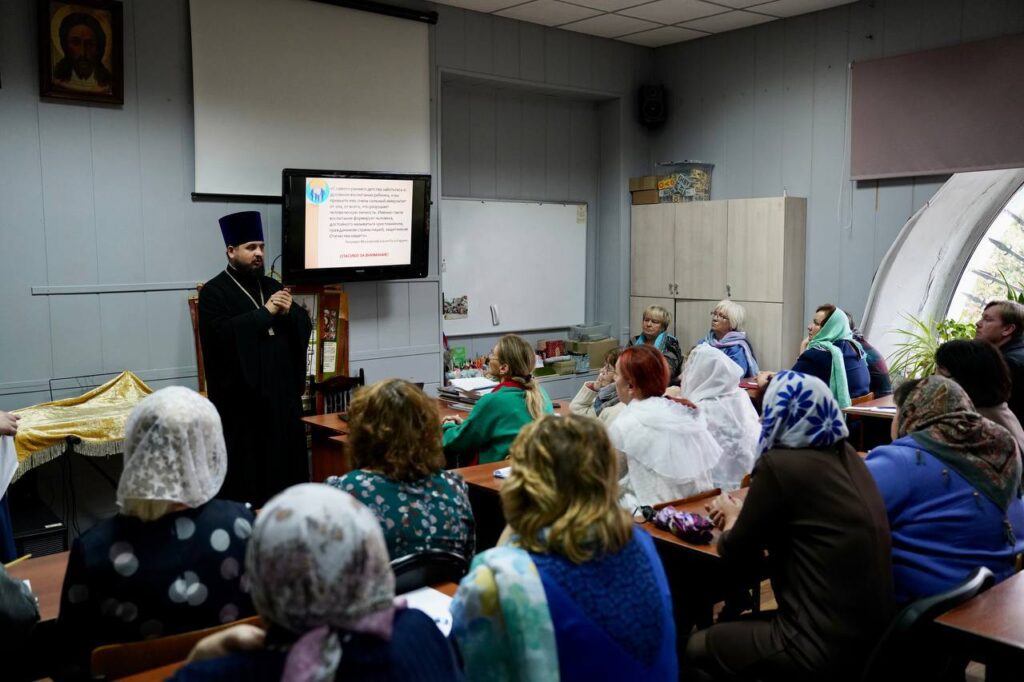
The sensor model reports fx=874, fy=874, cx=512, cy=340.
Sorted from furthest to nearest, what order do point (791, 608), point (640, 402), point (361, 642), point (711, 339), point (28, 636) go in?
point (711, 339), point (640, 402), point (791, 608), point (28, 636), point (361, 642)

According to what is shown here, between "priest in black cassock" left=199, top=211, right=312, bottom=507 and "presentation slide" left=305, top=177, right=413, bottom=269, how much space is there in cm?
93

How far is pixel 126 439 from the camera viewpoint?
68.9 inches

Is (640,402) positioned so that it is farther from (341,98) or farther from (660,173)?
(660,173)

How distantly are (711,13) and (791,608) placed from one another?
17.9 ft

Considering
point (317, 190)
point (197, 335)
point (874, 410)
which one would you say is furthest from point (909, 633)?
point (317, 190)

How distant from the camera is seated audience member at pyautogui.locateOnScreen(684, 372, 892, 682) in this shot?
203cm

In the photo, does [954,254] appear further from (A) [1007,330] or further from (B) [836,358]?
(A) [1007,330]

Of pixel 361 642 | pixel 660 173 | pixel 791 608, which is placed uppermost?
pixel 660 173

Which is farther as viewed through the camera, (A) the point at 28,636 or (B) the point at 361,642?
(A) the point at 28,636

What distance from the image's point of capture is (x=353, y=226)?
5562mm

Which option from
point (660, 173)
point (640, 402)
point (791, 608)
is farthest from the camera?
point (660, 173)

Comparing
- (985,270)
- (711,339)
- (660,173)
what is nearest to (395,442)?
(711,339)

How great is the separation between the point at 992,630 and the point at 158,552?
5.98 ft

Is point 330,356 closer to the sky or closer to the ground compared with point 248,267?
closer to the ground
